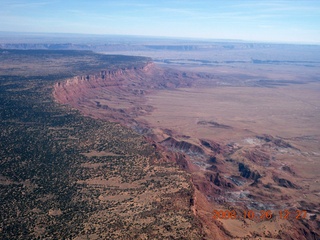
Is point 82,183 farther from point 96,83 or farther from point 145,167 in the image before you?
point 96,83

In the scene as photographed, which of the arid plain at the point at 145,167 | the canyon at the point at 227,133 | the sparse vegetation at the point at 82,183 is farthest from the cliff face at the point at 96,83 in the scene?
the sparse vegetation at the point at 82,183

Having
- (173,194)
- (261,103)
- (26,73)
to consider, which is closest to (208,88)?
(261,103)

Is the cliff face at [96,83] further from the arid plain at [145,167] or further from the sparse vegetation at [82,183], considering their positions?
the sparse vegetation at [82,183]

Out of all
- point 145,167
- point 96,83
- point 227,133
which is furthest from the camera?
point 96,83
